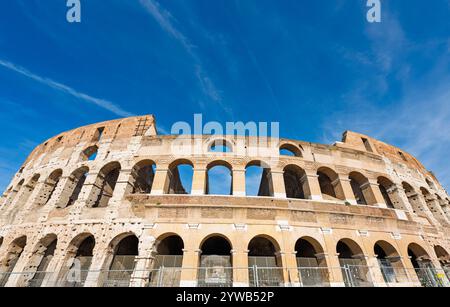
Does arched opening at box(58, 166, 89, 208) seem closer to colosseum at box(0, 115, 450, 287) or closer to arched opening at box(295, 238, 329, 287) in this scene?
colosseum at box(0, 115, 450, 287)

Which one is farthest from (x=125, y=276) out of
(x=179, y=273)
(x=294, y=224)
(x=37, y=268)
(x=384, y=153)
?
(x=384, y=153)

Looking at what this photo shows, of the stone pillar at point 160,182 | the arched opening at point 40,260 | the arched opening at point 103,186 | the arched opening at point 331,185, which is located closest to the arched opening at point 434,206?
the arched opening at point 331,185

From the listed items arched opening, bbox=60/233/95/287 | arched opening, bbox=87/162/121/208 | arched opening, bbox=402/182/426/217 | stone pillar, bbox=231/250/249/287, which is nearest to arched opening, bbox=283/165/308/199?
stone pillar, bbox=231/250/249/287

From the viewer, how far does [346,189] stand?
13.9 metres

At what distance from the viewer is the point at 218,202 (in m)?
11.8

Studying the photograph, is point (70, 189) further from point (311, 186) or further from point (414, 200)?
point (414, 200)

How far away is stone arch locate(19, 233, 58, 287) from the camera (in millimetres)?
11459

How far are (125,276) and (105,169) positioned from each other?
6.83m

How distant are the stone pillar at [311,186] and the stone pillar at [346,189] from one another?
1.66 meters

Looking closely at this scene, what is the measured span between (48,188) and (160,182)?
880 cm

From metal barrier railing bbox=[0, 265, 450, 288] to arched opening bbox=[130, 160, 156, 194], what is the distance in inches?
196

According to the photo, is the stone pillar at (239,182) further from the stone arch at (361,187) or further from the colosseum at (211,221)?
the stone arch at (361,187)

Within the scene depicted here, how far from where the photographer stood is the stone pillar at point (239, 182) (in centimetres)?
1253
